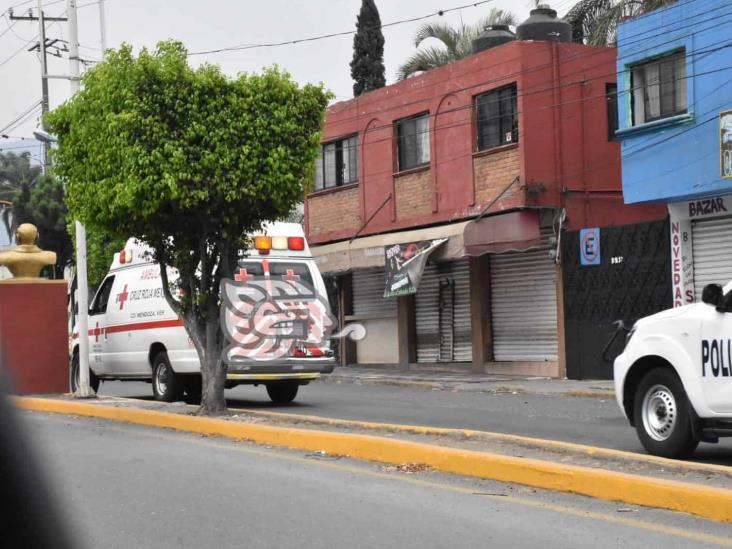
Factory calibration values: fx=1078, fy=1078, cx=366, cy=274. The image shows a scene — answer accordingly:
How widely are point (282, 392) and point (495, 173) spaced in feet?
28.8

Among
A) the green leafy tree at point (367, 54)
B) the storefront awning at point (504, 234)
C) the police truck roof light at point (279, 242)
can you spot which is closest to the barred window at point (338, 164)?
the storefront awning at point (504, 234)

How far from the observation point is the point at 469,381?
22109mm

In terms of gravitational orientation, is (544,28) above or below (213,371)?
above

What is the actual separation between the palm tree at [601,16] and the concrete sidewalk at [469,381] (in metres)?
8.85

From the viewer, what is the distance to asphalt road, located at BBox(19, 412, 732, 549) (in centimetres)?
646

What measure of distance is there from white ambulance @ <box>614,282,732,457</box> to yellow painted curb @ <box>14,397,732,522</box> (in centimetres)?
138

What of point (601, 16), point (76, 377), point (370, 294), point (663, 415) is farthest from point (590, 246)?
point (663, 415)

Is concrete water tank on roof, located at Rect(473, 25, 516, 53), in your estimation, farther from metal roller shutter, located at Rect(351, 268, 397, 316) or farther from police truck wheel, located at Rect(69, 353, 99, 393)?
police truck wheel, located at Rect(69, 353, 99, 393)

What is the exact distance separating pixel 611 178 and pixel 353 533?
1821 centimetres

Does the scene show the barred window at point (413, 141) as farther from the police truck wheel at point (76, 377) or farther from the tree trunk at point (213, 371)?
the tree trunk at point (213, 371)

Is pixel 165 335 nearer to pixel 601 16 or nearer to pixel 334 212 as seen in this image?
pixel 334 212

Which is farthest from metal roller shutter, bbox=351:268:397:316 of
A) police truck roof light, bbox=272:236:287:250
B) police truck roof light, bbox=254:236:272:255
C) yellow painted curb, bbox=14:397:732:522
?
yellow painted curb, bbox=14:397:732:522

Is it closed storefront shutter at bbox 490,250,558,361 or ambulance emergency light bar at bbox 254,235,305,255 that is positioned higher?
ambulance emergency light bar at bbox 254,235,305,255

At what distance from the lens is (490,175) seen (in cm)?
2366
